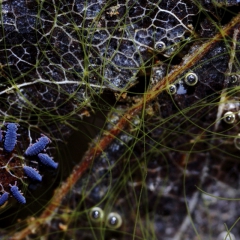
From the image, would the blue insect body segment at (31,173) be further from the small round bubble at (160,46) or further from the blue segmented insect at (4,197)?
the small round bubble at (160,46)

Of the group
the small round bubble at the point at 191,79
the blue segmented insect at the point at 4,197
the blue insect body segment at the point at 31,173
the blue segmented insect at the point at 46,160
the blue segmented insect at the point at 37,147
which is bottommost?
the blue segmented insect at the point at 4,197

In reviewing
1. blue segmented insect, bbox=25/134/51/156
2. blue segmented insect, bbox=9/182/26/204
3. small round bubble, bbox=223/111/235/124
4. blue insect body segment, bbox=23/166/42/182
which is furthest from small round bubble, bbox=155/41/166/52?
blue segmented insect, bbox=9/182/26/204

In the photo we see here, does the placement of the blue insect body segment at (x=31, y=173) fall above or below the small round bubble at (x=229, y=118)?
below

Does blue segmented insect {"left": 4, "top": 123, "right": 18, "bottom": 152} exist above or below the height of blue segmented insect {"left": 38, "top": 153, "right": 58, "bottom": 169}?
above

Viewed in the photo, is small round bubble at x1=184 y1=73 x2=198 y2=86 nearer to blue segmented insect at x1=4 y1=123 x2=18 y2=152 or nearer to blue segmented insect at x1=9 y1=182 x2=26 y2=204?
blue segmented insect at x1=4 y1=123 x2=18 y2=152

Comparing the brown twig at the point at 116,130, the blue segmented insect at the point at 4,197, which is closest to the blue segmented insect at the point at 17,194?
the blue segmented insect at the point at 4,197

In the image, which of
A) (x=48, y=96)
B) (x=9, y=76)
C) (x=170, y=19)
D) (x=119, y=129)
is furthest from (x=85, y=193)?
(x=170, y=19)
